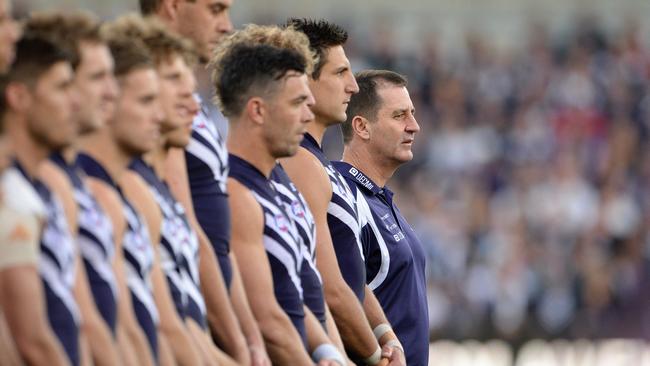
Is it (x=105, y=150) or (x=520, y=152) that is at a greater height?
(x=105, y=150)

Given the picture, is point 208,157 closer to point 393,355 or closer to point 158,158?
point 158,158

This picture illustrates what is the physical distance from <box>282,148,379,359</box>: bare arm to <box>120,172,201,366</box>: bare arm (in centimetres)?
192

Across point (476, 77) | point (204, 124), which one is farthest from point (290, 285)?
point (476, 77)

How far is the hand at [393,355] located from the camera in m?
8.44

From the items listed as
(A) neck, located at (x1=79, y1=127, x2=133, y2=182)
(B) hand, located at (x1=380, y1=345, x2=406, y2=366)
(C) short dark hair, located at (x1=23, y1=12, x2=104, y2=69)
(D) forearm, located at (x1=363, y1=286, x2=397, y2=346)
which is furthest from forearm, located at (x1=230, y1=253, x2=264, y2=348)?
(D) forearm, located at (x1=363, y1=286, x2=397, y2=346)

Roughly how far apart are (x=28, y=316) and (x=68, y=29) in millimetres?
1112

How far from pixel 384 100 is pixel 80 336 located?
4434 mm

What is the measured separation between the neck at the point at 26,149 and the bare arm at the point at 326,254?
2806 mm

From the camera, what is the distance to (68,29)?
18.3ft

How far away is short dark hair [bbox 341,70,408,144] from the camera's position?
372 inches

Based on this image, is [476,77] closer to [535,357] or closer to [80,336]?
[535,357]

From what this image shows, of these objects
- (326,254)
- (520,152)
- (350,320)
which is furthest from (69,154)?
(520,152)

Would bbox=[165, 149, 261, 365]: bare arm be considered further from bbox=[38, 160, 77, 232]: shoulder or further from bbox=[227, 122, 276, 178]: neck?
bbox=[38, 160, 77, 232]: shoulder

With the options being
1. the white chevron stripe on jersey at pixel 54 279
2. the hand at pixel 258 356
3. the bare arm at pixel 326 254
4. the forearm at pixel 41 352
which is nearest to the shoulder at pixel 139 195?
the white chevron stripe on jersey at pixel 54 279
